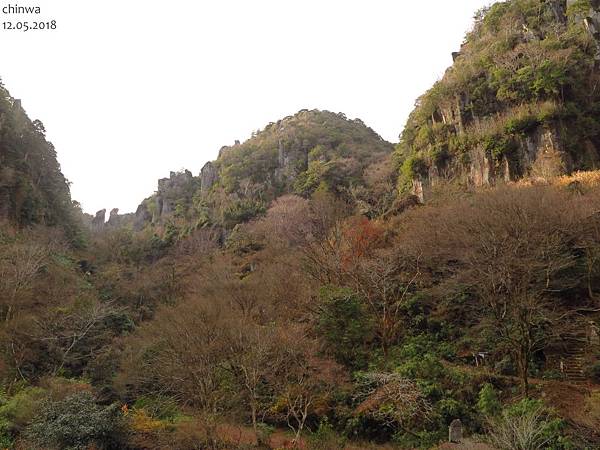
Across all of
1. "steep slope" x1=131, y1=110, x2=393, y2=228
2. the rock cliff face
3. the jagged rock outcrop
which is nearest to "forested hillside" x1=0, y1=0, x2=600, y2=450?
the rock cliff face

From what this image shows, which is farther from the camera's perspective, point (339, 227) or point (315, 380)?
point (339, 227)

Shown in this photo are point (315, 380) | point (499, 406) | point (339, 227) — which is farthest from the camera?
point (339, 227)

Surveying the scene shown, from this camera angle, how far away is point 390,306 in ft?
65.2

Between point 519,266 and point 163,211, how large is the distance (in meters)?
51.4

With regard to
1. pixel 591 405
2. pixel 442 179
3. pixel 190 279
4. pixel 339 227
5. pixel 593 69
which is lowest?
pixel 591 405

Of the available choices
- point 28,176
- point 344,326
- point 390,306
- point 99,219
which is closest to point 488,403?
point 344,326

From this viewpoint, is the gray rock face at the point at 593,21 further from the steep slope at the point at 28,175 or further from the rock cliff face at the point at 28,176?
the steep slope at the point at 28,175

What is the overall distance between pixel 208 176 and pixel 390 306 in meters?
44.2

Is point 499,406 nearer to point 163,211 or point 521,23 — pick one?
point 521,23

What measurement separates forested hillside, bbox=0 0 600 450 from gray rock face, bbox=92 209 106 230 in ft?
135

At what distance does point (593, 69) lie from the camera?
29.2 meters

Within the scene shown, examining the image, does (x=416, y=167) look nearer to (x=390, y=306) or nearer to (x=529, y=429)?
(x=390, y=306)

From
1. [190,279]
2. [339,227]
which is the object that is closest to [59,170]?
[190,279]

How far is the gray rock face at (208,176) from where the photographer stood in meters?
59.0
